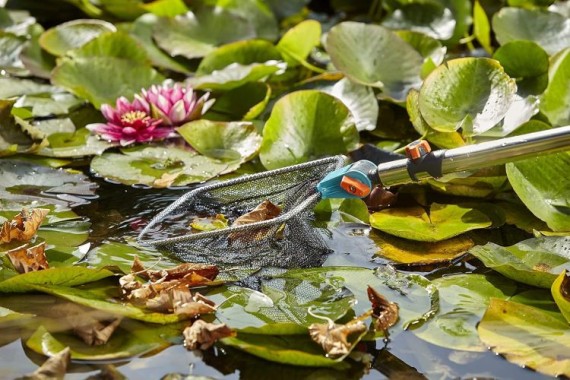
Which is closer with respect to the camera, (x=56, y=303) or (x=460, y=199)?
(x=56, y=303)

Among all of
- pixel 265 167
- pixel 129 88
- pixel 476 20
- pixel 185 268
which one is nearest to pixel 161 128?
pixel 129 88

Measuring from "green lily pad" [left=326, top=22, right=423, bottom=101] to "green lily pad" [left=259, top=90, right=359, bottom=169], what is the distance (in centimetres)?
32

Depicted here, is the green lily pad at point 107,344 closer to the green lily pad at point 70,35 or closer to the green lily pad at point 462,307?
the green lily pad at point 462,307

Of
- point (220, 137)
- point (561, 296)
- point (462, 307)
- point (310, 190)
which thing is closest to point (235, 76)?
point (220, 137)

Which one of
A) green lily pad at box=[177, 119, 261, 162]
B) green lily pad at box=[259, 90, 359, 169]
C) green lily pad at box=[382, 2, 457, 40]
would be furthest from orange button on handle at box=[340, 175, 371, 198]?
green lily pad at box=[382, 2, 457, 40]

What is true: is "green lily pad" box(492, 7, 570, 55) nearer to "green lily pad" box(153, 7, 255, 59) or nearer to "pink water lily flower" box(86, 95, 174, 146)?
"green lily pad" box(153, 7, 255, 59)

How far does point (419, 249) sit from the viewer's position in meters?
2.25

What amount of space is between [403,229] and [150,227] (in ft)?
2.18

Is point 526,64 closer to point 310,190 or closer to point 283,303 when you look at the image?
point 310,190

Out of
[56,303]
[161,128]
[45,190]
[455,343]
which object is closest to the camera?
[455,343]

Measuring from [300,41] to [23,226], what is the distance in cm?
144

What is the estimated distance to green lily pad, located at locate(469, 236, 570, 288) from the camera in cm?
201

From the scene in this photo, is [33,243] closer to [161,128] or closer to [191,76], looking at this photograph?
[161,128]

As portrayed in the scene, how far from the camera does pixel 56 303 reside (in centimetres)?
198
